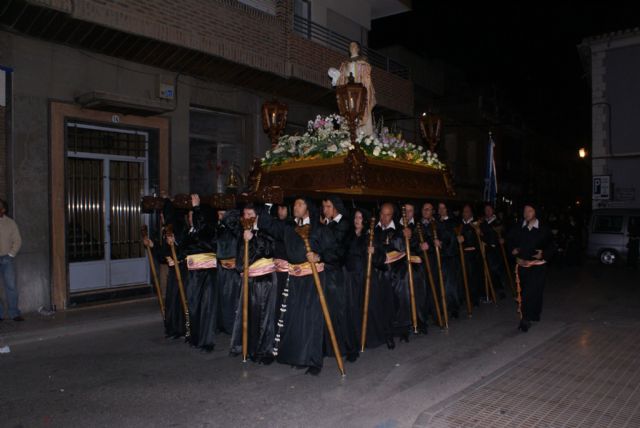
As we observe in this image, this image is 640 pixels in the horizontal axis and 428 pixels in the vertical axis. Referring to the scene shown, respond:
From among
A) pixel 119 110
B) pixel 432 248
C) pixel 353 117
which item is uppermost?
pixel 119 110

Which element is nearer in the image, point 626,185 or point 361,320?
point 361,320

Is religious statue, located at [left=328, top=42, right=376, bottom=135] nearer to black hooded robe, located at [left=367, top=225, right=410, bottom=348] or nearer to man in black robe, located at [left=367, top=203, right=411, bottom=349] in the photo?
man in black robe, located at [left=367, top=203, right=411, bottom=349]

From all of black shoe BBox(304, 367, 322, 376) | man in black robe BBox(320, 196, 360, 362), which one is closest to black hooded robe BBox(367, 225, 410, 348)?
man in black robe BBox(320, 196, 360, 362)

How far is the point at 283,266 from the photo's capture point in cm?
616

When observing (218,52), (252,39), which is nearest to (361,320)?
(218,52)

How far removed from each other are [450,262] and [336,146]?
319 cm

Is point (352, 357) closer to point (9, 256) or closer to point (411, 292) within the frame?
point (411, 292)

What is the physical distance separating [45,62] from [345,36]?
9.22 metres

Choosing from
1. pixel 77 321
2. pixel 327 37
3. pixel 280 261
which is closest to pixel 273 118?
pixel 280 261

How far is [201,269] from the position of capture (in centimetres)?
707

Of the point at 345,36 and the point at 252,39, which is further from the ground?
the point at 345,36

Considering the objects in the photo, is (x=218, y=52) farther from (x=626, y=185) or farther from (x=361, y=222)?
(x=626, y=185)

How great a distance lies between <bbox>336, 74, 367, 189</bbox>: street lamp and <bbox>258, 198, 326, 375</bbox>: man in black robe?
117 cm

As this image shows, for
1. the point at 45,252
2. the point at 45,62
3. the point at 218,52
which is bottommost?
the point at 45,252
